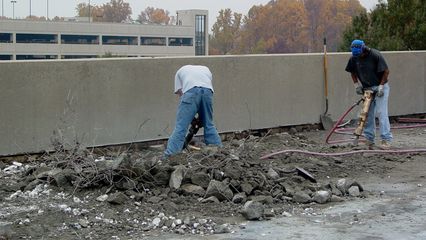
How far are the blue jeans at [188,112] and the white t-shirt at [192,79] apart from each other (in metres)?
0.07

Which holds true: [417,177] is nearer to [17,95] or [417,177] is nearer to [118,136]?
[118,136]

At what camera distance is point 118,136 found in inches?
421

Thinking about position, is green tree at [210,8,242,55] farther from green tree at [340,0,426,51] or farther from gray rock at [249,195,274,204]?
gray rock at [249,195,274,204]

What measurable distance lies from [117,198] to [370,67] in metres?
5.76

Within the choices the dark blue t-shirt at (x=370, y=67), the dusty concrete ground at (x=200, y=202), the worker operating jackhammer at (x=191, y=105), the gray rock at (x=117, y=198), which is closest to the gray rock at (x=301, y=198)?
the dusty concrete ground at (x=200, y=202)

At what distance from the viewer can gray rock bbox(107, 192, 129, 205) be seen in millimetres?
6809

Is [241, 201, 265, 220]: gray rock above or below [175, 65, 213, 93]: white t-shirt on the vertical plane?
below

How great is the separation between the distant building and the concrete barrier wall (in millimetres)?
68873

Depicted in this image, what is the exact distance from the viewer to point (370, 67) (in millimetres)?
11188

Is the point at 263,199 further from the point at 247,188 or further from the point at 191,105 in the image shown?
the point at 191,105

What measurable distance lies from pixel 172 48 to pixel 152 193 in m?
93.3

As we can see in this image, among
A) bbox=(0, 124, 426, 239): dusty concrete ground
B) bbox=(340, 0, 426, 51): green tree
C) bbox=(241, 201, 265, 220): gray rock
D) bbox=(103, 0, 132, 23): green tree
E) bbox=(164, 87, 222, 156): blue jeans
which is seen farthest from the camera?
bbox=(103, 0, 132, 23): green tree

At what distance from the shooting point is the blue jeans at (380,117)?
11234 mm

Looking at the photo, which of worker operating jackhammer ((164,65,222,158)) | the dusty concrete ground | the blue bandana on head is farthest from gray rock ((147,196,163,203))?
the blue bandana on head
